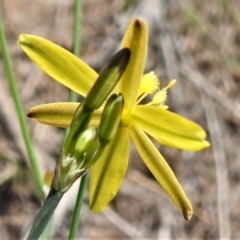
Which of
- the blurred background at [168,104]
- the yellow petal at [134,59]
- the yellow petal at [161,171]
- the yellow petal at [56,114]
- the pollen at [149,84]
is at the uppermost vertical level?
the yellow petal at [134,59]

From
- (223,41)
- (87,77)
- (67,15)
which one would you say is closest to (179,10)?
(223,41)

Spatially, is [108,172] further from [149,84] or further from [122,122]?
[149,84]

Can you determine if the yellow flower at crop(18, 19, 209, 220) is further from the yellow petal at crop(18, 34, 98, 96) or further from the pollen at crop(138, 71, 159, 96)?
the pollen at crop(138, 71, 159, 96)

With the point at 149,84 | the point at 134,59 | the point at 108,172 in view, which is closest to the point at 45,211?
the point at 108,172

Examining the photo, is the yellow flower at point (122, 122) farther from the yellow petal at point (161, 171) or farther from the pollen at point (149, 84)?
the pollen at point (149, 84)

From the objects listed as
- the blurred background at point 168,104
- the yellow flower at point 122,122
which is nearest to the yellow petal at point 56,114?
the yellow flower at point 122,122

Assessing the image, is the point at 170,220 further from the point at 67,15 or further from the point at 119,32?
the point at 67,15
